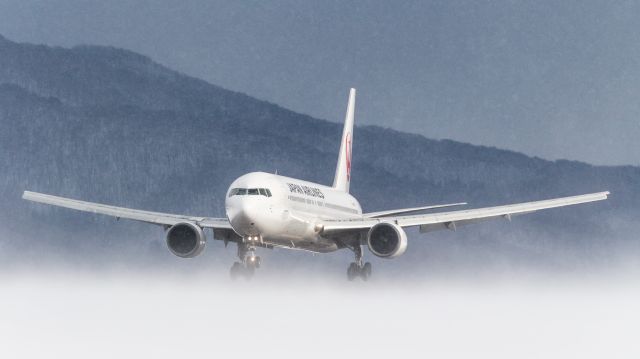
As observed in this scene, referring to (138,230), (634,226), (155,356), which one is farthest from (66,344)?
(138,230)

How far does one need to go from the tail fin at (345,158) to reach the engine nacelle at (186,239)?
790 inches

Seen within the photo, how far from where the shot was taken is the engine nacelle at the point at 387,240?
2194 inches

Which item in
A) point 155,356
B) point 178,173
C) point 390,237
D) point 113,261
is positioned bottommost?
point 155,356

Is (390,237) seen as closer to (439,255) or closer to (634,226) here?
(439,255)

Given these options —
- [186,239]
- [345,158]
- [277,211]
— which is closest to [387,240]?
[277,211]

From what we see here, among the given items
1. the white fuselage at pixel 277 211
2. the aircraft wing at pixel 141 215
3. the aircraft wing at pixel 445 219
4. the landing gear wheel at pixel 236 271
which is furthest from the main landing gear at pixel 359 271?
the aircraft wing at pixel 141 215

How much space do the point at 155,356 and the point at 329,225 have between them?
84.2 ft

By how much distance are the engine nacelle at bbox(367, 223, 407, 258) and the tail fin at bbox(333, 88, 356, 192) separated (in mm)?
18721

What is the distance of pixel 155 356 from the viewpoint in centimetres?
3262

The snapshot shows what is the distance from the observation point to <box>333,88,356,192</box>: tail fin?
75438 mm

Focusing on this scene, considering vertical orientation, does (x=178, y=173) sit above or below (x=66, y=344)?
above

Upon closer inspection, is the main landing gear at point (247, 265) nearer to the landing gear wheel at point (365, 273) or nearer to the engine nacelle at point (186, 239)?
the engine nacelle at point (186, 239)

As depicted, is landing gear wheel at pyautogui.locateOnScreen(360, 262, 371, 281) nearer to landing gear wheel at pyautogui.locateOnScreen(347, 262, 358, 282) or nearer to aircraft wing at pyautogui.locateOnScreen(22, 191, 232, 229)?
landing gear wheel at pyautogui.locateOnScreen(347, 262, 358, 282)

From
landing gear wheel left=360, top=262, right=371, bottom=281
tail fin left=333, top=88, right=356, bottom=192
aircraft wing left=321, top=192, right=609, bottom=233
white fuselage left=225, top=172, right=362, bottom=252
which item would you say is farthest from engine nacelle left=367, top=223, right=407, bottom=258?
tail fin left=333, top=88, right=356, bottom=192
